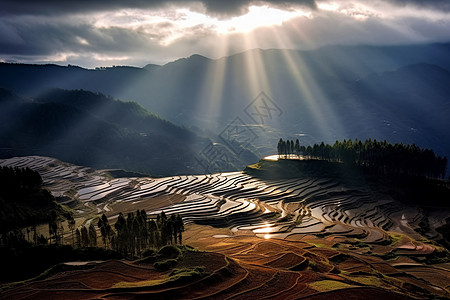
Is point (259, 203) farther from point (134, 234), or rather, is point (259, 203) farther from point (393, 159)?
point (393, 159)

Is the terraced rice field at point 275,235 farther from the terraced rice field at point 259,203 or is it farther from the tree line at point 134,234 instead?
the tree line at point 134,234

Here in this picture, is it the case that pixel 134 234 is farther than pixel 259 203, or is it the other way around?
pixel 259 203

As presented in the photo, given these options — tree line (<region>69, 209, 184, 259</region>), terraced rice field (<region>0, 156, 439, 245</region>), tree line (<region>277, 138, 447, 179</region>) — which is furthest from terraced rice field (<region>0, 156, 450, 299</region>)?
tree line (<region>277, 138, 447, 179</region>)

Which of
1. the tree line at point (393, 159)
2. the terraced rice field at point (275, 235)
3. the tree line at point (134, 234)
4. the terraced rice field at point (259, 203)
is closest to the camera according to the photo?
the terraced rice field at point (275, 235)

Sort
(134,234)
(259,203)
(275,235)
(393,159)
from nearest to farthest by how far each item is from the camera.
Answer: (134,234)
(275,235)
(259,203)
(393,159)

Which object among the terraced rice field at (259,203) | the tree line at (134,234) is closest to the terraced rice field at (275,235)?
the terraced rice field at (259,203)

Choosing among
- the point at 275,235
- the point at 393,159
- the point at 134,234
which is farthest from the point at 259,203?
the point at 393,159

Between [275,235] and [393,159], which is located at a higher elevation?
[393,159]

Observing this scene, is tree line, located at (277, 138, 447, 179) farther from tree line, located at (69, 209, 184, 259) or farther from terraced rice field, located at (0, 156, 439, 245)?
tree line, located at (69, 209, 184, 259)

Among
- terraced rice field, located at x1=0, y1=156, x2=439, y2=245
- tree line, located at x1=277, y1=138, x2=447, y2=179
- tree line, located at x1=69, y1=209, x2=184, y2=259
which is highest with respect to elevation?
tree line, located at x1=277, y1=138, x2=447, y2=179
